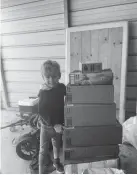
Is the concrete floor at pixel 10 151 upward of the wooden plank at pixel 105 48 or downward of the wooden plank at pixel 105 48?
downward

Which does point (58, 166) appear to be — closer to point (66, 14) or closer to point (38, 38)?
point (38, 38)

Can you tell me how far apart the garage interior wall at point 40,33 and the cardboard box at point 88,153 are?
1.87 ft

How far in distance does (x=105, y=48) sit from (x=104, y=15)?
1.17ft

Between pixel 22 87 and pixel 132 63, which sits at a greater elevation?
pixel 132 63

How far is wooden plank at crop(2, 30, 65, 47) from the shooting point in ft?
6.10

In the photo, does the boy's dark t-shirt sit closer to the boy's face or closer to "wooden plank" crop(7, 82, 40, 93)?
the boy's face

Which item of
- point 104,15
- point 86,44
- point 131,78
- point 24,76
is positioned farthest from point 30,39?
point 131,78

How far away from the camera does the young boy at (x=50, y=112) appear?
1.55 metres

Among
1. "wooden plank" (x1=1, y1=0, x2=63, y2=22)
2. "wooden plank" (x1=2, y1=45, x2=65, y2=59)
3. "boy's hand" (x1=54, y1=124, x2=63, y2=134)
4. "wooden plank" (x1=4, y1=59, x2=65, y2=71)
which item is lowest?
"boy's hand" (x1=54, y1=124, x2=63, y2=134)

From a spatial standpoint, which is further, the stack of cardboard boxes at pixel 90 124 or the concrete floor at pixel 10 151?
the concrete floor at pixel 10 151

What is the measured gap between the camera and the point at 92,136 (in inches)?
54.2

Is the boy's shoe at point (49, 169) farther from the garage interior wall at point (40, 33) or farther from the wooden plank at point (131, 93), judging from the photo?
the wooden plank at point (131, 93)

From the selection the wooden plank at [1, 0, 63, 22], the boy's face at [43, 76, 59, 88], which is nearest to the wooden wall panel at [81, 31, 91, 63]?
the wooden plank at [1, 0, 63, 22]

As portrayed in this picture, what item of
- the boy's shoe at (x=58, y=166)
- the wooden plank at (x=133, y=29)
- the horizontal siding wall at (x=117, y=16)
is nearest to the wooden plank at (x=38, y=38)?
the horizontal siding wall at (x=117, y=16)
